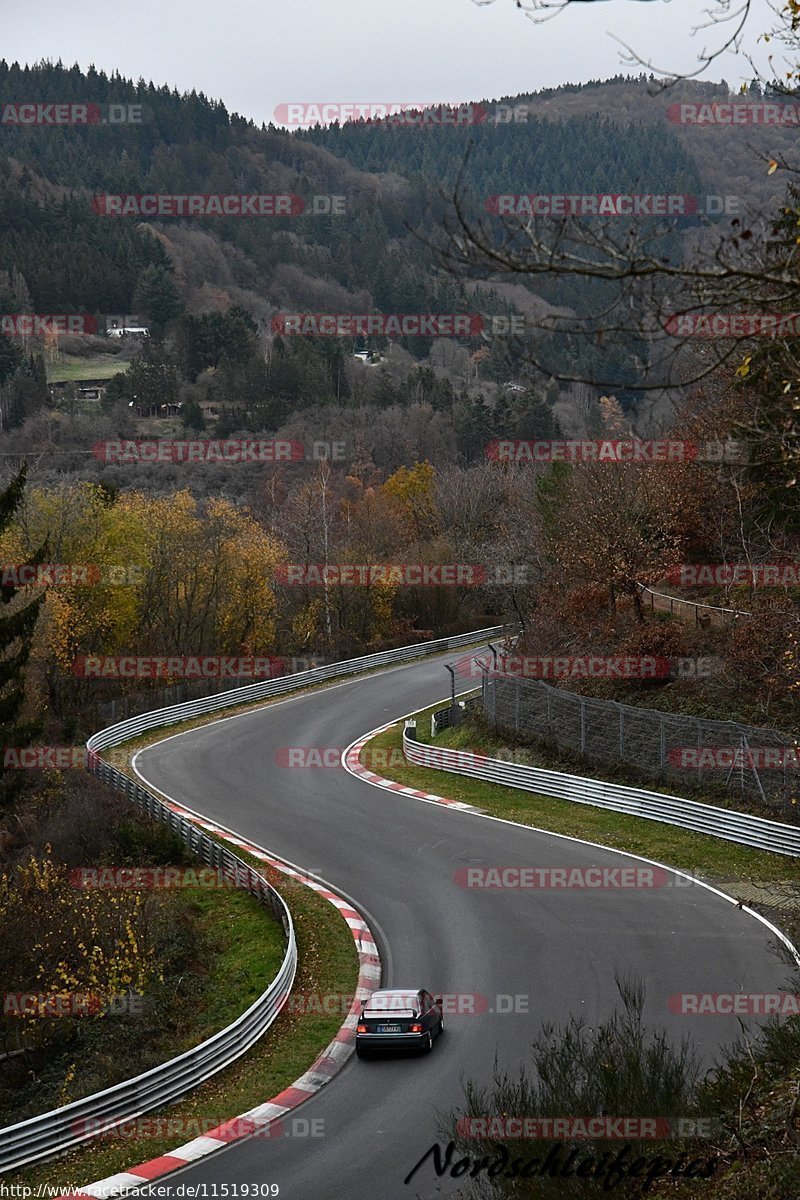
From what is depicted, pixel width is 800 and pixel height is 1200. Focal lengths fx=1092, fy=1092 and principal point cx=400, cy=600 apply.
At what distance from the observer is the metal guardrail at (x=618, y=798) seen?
23.9m

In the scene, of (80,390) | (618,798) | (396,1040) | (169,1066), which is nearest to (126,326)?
(80,390)

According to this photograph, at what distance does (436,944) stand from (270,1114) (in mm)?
6393

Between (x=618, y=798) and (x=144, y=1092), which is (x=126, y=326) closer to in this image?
(x=618, y=798)

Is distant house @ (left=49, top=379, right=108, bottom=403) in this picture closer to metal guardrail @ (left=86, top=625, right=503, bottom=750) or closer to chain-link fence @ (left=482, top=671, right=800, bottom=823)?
metal guardrail @ (left=86, top=625, right=503, bottom=750)

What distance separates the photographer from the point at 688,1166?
8.46 m

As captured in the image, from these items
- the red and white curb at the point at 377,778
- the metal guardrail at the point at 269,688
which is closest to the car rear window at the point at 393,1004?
the red and white curb at the point at 377,778

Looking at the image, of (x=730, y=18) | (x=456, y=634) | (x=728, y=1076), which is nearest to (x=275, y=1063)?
(x=728, y=1076)

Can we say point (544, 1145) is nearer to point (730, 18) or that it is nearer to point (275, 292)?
point (730, 18)

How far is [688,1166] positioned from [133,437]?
4378 inches

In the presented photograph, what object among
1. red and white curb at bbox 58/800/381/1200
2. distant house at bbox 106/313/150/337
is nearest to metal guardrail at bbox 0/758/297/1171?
red and white curb at bbox 58/800/381/1200

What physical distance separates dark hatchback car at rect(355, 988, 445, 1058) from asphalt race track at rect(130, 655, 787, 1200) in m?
0.27

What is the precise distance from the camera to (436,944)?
782 inches

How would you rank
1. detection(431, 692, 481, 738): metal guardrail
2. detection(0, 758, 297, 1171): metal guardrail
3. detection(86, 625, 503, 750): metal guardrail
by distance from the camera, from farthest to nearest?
detection(86, 625, 503, 750): metal guardrail → detection(431, 692, 481, 738): metal guardrail → detection(0, 758, 297, 1171): metal guardrail

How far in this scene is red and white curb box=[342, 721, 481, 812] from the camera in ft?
98.0
